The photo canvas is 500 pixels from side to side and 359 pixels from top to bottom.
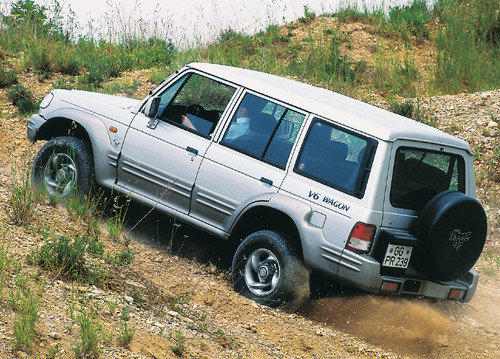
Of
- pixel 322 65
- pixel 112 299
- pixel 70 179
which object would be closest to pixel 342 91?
pixel 322 65

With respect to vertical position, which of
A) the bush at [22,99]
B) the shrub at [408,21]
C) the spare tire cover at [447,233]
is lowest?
the bush at [22,99]

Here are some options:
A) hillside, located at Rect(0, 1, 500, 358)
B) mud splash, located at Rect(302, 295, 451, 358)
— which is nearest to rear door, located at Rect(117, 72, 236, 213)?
hillside, located at Rect(0, 1, 500, 358)

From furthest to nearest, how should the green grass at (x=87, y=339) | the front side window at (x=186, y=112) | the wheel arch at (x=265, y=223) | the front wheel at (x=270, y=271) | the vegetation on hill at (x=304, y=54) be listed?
the vegetation on hill at (x=304, y=54)
the front side window at (x=186, y=112)
the wheel arch at (x=265, y=223)
the front wheel at (x=270, y=271)
the green grass at (x=87, y=339)

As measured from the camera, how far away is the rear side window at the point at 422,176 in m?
5.34

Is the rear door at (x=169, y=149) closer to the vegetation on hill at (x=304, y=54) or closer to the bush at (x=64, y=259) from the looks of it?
the bush at (x=64, y=259)

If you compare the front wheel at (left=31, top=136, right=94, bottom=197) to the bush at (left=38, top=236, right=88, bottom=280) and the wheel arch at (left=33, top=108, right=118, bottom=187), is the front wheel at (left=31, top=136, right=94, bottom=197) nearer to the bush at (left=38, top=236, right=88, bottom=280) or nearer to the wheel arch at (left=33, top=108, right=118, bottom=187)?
the wheel arch at (left=33, top=108, right=118, bottom=187)

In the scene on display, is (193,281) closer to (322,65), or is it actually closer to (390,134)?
(390,134)

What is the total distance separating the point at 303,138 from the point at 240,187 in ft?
2.30

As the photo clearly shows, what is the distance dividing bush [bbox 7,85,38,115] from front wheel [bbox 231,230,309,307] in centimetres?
718

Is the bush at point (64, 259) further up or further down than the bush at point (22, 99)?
further down

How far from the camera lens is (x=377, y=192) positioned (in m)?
5.17

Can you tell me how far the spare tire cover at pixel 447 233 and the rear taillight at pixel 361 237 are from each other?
1.40 feet

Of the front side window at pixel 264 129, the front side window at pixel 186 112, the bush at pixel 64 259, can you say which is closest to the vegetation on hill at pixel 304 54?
the front side window at pixel 186 112

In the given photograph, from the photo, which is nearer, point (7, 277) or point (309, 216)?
point (7, 277)
